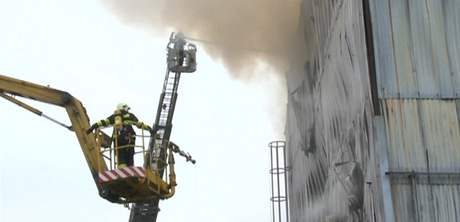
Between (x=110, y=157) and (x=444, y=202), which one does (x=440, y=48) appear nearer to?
(x=444, y=202)

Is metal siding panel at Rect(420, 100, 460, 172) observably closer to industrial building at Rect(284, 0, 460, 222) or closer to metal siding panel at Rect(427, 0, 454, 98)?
industrial building at Rect(284, 0, 460, 222)

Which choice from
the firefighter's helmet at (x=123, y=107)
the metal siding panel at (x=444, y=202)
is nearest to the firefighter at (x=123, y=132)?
the firefighter's helmet at (x=123, y=107)

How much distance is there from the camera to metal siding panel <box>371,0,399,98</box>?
1157cm

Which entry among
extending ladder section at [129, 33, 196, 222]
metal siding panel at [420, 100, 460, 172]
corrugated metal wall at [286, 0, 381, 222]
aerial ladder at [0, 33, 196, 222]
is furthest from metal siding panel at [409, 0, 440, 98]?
extending ladder section at [129, 33, 196, 222]

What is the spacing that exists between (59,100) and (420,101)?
7.12 metres

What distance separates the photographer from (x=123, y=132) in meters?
13.0

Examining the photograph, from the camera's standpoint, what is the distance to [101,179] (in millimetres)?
12719

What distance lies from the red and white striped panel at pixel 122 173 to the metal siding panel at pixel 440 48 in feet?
17.5

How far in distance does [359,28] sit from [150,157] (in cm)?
449

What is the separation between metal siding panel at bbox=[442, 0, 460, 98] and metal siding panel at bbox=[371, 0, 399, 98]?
101cm

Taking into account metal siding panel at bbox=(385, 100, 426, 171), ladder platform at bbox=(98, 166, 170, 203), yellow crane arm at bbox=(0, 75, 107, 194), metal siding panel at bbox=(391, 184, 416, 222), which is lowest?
metal siding panel at bbox=(391, 184, 416, 222)

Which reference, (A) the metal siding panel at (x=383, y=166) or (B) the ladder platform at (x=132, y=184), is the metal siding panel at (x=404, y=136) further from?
(B) the ladder platform at (x=132, y=184)

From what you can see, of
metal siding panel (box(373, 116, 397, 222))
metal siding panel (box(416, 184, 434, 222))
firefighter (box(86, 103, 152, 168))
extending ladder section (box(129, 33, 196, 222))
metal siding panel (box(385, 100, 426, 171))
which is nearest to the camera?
metal siding panel (box(373, 116, 397, 222))

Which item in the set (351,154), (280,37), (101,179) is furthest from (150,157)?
(280,37)
